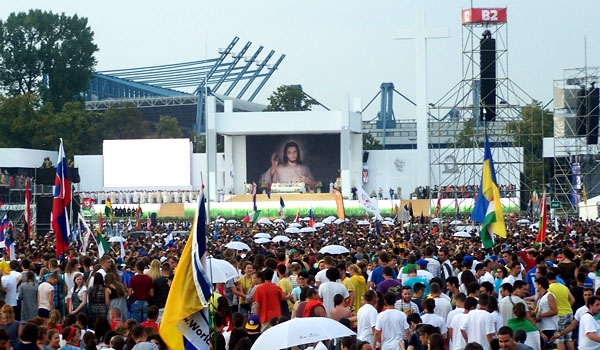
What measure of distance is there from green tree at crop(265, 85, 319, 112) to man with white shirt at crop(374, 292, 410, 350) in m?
98.6

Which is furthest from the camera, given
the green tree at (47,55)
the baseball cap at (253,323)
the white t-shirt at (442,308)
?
the green tree at (47,55)

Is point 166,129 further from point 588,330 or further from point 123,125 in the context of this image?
point 588,330

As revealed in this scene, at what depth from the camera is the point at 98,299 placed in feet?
50.0

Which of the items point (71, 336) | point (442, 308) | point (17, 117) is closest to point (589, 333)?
point (442, 308)

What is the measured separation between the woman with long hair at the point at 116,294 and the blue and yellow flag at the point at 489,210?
28.2ft

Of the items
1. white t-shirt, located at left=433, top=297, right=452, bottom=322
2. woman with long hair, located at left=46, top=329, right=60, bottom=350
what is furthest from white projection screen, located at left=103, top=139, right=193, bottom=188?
woman with long hair, located at left=46, top=329, right=60, bottom=350

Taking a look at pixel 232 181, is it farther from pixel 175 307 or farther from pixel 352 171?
pixel 175 307

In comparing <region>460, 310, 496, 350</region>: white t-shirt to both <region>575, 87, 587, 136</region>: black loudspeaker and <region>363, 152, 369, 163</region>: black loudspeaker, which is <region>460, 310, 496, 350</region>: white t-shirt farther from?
<region>363, 152, 369, 163</region>: black loudspeaker

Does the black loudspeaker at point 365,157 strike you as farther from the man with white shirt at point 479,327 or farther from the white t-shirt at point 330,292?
the man with white shirt at point 479,327

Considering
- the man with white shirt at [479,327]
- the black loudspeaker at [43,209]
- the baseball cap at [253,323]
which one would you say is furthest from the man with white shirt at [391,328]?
the black loudspeaker at [43,209]

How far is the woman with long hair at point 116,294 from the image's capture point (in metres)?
15.2

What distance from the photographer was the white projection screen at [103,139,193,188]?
80.1 meters

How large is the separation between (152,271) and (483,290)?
4477 mm

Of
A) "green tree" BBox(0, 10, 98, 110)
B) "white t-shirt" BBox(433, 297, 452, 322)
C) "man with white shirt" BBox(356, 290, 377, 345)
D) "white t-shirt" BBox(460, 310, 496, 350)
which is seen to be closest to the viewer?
"white t-shirt" BBox(460, 310, 496, 350)
